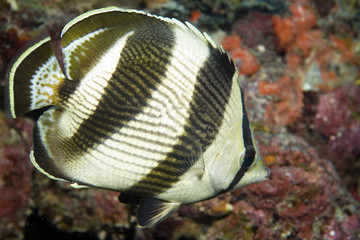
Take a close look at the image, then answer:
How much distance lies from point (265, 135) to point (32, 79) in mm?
2192

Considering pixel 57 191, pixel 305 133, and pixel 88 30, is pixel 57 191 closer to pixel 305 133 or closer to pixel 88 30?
pixel 88 30

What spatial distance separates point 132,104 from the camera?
52.3 inches

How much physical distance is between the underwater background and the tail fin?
1530 mm

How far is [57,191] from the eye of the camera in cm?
282

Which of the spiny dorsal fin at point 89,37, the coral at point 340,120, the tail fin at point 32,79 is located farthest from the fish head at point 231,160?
the coral at point 340,120

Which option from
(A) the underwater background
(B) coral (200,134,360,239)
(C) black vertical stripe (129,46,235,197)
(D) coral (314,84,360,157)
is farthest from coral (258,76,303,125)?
(C) black vertical stripe (129,46,235,197)

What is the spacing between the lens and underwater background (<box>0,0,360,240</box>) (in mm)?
2594

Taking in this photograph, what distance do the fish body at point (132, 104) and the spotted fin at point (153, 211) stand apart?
0.46 feet

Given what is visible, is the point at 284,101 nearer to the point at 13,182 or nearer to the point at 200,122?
the point at 200,122

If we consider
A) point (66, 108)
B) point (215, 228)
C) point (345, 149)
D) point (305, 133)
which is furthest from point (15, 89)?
point (345, 149)

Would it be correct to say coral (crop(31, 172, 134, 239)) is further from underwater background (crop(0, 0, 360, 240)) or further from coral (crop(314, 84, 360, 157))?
coral (crop(314, 84, 360, 157))

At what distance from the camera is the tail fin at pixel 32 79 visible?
1.29 m

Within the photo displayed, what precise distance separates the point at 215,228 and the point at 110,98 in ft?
5.94

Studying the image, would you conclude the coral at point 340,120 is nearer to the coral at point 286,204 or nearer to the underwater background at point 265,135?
the underwater background at point 265,135
